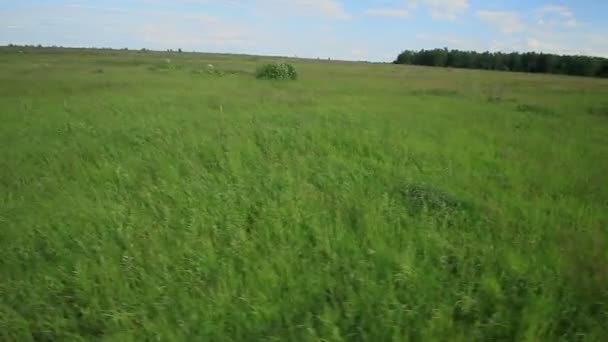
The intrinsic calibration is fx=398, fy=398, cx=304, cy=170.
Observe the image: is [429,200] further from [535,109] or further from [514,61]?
[514,61]

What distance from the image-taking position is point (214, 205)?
4.94 meters

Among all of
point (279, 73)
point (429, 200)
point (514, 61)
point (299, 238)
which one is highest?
point (514, 61)

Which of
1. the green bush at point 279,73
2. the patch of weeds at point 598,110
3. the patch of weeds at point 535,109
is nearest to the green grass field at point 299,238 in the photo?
the patch of weeds at point 535,109

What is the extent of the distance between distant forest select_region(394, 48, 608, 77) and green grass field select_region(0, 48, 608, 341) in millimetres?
53775

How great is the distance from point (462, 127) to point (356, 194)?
6785mm

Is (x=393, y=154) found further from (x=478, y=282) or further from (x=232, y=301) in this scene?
(x=232, y=301)

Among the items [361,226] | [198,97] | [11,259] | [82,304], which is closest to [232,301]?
[82,304]

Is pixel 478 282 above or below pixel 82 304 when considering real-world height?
above

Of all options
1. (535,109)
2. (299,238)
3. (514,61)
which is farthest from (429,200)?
(514,61)

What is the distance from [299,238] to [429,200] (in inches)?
77.6

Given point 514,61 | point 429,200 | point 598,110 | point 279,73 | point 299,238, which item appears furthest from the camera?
point 514,61

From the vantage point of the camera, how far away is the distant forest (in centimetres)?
5091

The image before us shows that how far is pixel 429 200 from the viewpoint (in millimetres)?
5078

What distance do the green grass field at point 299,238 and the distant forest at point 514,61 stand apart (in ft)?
176
